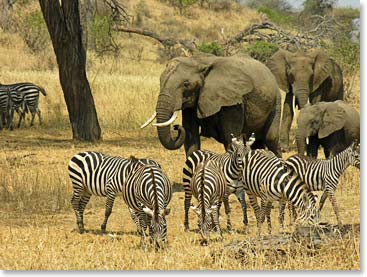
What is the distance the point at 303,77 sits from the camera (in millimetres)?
19547

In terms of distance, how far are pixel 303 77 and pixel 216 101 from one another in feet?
22.8

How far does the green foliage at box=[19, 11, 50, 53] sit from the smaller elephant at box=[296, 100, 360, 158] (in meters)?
21.9

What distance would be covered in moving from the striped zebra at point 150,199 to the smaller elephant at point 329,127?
5931mm

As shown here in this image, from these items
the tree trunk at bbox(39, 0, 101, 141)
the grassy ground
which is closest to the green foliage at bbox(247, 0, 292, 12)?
the tree trunk at bbox(39, 0, 101, 141)

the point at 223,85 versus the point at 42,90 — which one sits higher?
the point at 42,90

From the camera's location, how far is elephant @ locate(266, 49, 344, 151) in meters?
19.5

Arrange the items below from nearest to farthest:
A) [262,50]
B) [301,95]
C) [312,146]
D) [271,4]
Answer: [312,146] → [301,95] → [262,50] → [271,4]

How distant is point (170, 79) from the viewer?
1259 cm

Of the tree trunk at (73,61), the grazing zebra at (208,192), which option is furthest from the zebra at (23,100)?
the grazing zebra at (208,192)

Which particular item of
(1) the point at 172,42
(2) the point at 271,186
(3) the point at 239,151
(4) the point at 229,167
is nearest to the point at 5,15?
(1) the point at 172,42

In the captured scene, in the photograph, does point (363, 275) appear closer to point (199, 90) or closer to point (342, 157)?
point (342, 157)

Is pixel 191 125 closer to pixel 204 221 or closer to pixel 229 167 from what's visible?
pixel 229 167

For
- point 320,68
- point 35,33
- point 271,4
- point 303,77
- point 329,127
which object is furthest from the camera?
point 271,4

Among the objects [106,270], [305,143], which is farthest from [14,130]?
[106,270]
